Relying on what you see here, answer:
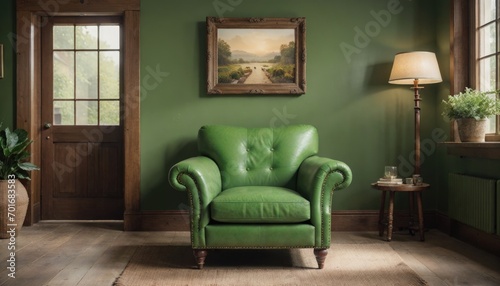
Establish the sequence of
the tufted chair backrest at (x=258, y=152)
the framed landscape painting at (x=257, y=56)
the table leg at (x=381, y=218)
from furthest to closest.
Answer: the framed landscape painting at (x=257, y=56) < the table leg at (x=381, y=218) < the tufted chair backrest at (x=258, y=152)

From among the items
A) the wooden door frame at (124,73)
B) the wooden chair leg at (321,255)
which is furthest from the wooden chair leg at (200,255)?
the wooden door frame at (124,73)

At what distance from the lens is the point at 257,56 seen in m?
4.15

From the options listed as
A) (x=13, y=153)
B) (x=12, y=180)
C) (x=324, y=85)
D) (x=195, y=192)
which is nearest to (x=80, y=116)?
(x=13, y=153)

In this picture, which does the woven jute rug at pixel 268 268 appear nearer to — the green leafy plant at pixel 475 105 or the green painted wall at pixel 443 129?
the green painted wall at pixel 443 129

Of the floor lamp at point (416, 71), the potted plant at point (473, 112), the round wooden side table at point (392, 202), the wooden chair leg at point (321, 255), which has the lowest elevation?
the wooden chair leg at point (321, 255)

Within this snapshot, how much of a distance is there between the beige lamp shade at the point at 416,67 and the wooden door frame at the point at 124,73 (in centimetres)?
227

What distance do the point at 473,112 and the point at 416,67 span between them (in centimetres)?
59

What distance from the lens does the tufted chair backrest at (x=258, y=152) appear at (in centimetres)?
360

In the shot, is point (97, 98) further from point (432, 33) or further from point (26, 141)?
point (432, 33)

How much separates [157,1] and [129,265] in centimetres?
238

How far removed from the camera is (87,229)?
4.14 m

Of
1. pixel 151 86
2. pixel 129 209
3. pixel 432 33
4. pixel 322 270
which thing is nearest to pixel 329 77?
pixel 432 33

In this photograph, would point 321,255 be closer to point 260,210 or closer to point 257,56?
point 260,210

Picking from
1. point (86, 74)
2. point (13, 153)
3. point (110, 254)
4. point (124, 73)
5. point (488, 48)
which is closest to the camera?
point (110, 254)
